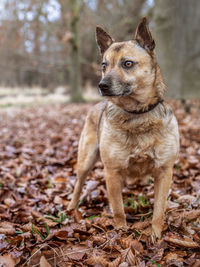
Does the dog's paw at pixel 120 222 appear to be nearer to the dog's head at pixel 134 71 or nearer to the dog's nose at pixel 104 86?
the dog's head at pixel 134 71

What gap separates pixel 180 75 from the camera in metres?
8.10

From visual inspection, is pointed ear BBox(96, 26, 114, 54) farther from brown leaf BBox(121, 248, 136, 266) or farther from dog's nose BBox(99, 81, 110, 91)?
brown leaf BBox(121, 248, 136, 266)

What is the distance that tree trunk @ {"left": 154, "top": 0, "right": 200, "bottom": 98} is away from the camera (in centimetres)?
793

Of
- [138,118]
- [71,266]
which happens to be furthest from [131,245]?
[138,118]

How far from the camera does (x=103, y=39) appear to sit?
118 inches

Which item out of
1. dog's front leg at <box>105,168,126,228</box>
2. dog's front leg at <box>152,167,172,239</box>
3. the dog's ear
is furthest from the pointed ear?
dog's front leg at <box>152,167,172,239</box>

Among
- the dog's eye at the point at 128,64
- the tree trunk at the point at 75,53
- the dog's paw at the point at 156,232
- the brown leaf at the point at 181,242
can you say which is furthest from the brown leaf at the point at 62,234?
the tree trunk at the point at 75,53

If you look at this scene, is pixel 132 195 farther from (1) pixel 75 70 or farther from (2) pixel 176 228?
(1) pixel 75 70

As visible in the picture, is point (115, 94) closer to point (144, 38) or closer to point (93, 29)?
point (144, 38)

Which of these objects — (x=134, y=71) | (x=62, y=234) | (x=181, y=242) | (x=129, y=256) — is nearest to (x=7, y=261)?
(x=62, y=234)

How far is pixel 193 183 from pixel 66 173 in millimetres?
2071

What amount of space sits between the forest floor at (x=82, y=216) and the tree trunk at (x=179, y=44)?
262 cm

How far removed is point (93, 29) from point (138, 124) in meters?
15.1

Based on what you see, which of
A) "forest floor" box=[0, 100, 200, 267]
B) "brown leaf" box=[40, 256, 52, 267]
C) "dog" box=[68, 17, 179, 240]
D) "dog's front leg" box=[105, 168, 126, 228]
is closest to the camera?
"brown leaf" box=[40, 256, 52, 267]
